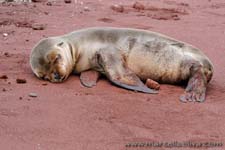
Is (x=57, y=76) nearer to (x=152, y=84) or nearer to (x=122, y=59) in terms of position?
(x=122, y=59)

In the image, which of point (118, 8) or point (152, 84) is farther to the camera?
point (118, 8)

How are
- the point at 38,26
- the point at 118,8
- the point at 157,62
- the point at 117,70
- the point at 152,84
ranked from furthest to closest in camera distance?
1. the point at 118,8
2. the point at 38,26
3. the point at 157,62
4. the point at 117,70
5. the point at 152,84

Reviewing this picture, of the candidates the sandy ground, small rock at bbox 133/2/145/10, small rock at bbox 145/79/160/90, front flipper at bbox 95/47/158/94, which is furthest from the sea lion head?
small rock at bbox 133/2/145/10

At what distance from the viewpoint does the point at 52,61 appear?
617 centimetres

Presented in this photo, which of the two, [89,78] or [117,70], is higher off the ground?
[117,70]

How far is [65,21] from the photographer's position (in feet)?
31.2

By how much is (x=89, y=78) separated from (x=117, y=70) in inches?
12.1

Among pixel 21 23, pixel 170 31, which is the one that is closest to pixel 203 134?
pixel 170 31

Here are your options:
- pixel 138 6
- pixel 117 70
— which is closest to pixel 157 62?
pixel 117 70

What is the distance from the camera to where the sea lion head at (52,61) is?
239 inches

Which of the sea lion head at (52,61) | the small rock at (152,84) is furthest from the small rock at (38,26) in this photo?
the small rock at (152,84)

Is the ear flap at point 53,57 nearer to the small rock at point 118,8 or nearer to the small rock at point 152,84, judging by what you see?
the small rock at point 152,84

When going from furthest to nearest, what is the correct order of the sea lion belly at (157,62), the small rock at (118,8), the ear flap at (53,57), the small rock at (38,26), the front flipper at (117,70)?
the small rock at (118,8)
the small rock at (38,26)
the sea lion belly at (157,62)
the ear flap at (53,57)
the front flipper at (117,70)

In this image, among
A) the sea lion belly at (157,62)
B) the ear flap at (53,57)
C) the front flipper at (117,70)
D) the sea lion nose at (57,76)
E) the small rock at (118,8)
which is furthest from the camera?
the small rock at (118,8)
